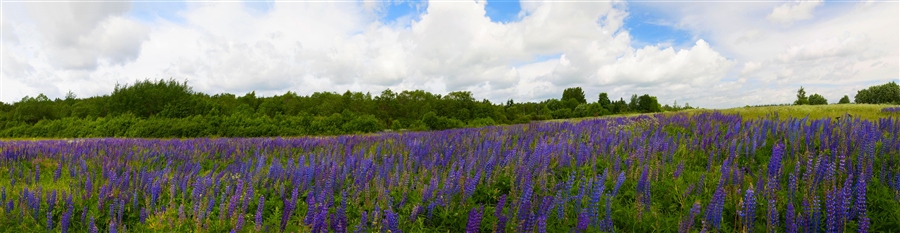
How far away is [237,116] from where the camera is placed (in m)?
32.9

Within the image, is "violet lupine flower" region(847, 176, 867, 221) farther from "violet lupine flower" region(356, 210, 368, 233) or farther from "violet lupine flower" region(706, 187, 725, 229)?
"violet lupine flower" region(356, 210, 368, 233)

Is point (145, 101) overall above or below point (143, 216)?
above

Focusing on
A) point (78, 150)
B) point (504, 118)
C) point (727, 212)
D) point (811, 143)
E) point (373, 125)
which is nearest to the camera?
point (727, 212)

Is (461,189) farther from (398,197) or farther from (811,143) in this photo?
(811,143)

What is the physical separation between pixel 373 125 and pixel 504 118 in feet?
57.0

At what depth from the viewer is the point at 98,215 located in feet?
15.5

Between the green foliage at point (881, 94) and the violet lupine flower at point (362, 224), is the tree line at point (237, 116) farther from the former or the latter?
the violet lupine flower at point (362, 224)

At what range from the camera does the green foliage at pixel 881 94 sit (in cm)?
4321

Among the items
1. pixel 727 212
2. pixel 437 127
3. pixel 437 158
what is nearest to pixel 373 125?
pixel 437 127

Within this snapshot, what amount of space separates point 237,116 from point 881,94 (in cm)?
6270

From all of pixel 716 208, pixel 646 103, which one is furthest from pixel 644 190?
pixel 646 103

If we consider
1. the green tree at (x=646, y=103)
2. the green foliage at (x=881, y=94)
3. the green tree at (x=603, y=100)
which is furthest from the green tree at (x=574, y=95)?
the green foliage at (x=881, y=94)

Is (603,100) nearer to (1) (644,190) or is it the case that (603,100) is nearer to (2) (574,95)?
(2) (574,95)

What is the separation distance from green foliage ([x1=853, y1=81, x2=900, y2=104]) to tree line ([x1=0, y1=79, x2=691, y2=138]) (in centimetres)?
1981
